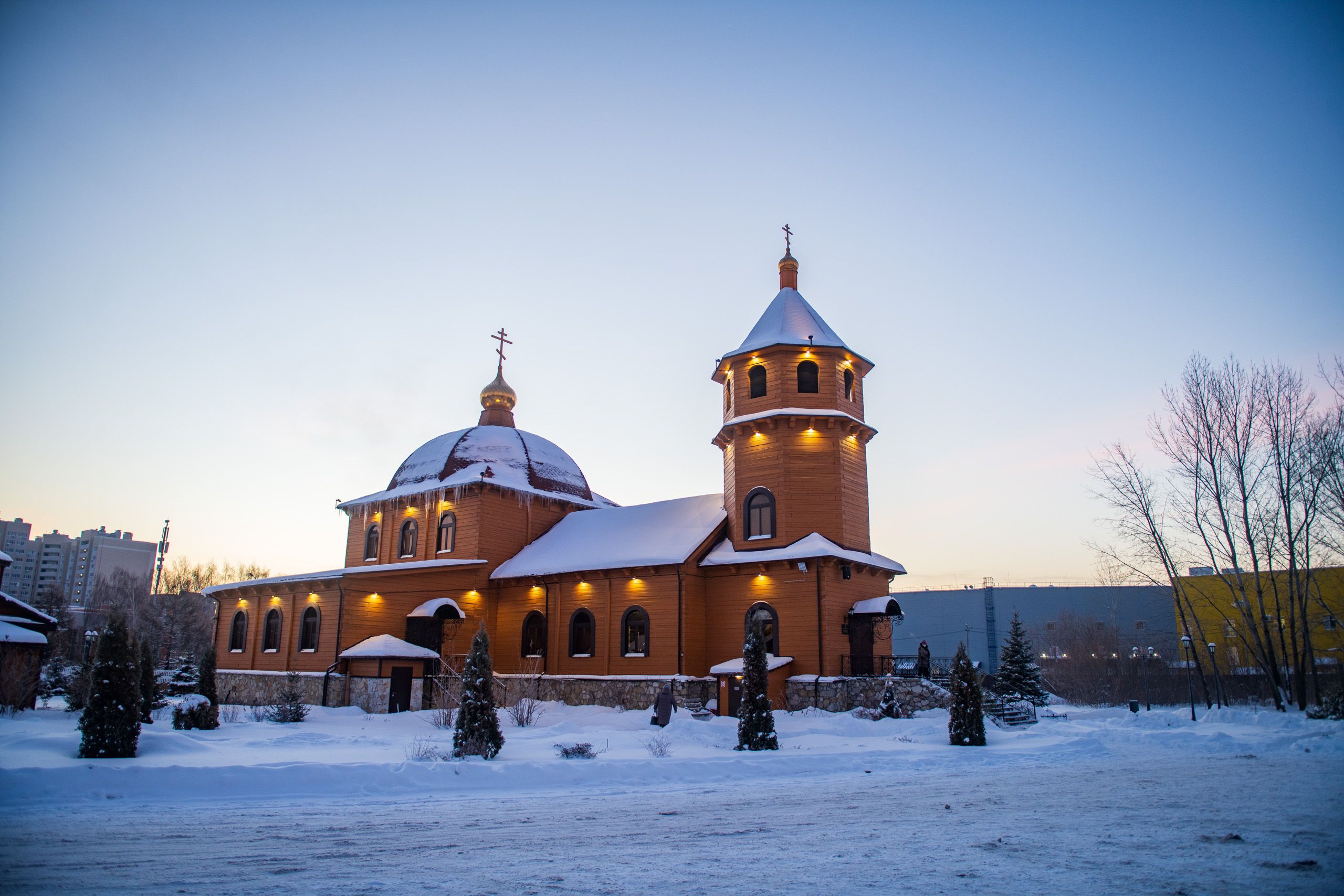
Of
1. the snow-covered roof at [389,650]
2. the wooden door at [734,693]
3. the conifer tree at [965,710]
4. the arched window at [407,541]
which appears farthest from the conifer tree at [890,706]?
the arched window at [407,541]

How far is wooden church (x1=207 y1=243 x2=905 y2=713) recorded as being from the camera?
24203mm

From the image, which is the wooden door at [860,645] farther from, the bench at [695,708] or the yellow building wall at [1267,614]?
the yellow building wall at [1267,614]

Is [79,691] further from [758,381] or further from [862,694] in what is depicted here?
[758,381]

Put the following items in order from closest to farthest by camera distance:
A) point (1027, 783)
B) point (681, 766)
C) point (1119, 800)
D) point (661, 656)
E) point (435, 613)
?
1. point (1119, 800)
2. point (1027, 783)
3. point (681, 766)
4. point (661, 656)
5. point (435, 613)

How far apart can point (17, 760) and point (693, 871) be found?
988 centimetres

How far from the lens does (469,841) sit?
726 cm

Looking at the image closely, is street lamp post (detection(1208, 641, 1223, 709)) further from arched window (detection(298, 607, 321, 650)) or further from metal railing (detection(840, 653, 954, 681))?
arched window (detection(298, 607, 321, 650))

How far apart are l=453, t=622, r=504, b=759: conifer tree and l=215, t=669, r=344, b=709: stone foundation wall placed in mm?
13655

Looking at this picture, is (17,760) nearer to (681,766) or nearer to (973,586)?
(681,766)

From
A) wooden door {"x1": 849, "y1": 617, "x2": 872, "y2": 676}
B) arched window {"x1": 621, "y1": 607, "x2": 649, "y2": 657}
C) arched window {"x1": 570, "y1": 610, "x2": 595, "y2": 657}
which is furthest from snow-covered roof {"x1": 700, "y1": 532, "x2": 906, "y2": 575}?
arched window {"x1": 570, "y1": 610, "x2": 595, "y2": 657}

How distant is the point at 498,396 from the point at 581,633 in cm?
1327

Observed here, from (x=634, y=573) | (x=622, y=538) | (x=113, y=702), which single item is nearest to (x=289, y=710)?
(x=113, y=702)

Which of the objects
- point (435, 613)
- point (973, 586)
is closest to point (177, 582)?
point (435, 613)

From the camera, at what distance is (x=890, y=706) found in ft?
69.5
